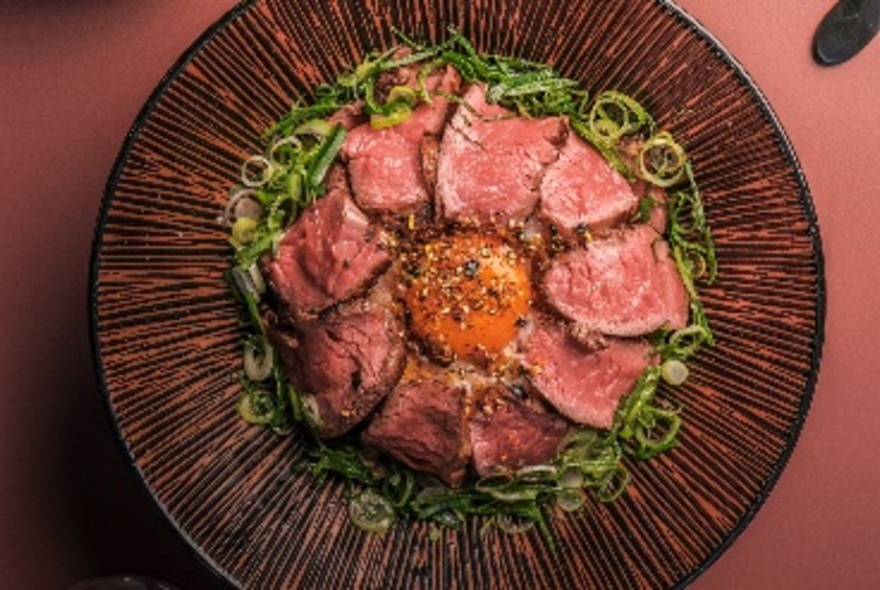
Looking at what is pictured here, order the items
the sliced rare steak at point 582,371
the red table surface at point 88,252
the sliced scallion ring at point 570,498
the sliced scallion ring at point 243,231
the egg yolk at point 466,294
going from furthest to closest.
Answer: the red table surface at point 88,252, the sliced scallion ring at point 570,498, the sliced scallion ring at point 243,231, the sliced rare steak at point 582,371, the egg yolk at point 466,294

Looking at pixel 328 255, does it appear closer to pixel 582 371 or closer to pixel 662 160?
pixel 582 371

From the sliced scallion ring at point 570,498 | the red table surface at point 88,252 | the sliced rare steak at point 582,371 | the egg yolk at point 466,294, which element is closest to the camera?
the egg yolk at point 466,294

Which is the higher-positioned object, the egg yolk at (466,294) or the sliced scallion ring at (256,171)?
the sliced scallion ring at (256,171)

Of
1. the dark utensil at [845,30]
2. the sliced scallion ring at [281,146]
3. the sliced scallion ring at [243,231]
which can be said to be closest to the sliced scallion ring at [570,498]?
the sliced scallion ring at [243,231]

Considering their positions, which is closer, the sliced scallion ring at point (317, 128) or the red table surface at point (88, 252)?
the sliced scallion ring at point (317, 128)

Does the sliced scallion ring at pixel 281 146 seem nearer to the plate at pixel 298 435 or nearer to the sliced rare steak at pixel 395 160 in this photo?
the plate at pixel 298 435

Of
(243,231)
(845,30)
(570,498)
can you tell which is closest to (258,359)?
(243,231)

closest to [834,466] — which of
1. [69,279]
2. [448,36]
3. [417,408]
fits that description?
[417,408]

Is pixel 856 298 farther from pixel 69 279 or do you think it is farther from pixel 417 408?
pixel 69 279
